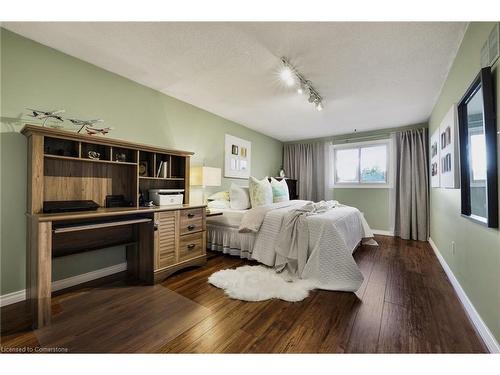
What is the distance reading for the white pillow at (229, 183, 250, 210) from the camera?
11.0 ft

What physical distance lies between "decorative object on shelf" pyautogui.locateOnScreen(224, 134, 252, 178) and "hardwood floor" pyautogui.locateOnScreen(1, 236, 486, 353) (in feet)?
7.59

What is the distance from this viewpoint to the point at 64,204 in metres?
1.98

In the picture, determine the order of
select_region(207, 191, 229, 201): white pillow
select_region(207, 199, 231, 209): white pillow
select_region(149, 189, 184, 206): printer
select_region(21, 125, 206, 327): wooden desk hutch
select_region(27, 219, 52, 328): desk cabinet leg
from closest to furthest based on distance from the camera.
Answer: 1. select_region(27, 219, 52, 328): desk cabinet leg
2. select_region(21, 125, 206, 327): wooden desk hutch
3. select_region(149, 189, 184, 206): printer
4. select_region(207, 199, 231, 209): white pillow
5. select_region(207, 191, 229, 201): white pillow

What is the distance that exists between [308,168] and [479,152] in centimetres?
406

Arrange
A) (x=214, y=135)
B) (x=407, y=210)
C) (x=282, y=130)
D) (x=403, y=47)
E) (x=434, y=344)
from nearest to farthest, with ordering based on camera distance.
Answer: (x=434, y=344) < (x=403, y=47) < (x=214, y=135) < (x=407, y=210) < (x=282, y=130)

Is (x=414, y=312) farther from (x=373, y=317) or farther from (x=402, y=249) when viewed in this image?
(x=402, y=249)

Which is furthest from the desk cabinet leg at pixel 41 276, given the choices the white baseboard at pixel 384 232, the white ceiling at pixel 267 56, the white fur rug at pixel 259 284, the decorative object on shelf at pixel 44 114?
the white baseboard at pixel 384 232

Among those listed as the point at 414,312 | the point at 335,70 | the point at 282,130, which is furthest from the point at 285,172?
the point at 414,312

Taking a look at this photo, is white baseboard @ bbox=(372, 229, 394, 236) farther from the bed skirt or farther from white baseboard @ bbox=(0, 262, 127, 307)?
white baseboard @ bbox=(0, 262, 127, 307)

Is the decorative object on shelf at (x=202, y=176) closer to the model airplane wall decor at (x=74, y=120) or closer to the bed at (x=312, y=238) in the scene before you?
the bed at (x=312, y=238)

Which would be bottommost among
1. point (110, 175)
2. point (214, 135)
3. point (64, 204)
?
point (64, 204)

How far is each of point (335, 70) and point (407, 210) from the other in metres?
3.39

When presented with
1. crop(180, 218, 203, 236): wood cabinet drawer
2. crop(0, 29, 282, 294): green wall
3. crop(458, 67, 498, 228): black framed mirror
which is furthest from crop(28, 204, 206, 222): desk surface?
crop(458, 67, 498, 228): black framed mirror

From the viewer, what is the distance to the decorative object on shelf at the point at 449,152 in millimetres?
1900
